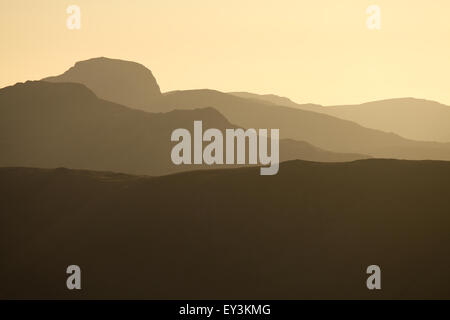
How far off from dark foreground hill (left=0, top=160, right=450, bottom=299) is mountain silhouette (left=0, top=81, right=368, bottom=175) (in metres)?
68.4

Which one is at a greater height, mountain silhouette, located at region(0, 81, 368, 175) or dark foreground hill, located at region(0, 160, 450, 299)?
mountain silhouette, located at region(0, 81, 368, 175)

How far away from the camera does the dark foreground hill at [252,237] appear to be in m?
46.2

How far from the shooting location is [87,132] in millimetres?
148625

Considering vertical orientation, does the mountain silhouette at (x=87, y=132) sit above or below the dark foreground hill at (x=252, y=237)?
above

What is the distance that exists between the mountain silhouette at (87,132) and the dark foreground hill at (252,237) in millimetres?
68352

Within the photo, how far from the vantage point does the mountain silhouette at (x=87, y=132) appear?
134 meters

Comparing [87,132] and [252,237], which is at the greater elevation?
[87,132]

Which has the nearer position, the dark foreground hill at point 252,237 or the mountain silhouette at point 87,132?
the dark foreground hill at point 252,237

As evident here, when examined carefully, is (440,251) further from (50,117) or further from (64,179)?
(50,117)

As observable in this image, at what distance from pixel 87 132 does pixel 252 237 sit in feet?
341

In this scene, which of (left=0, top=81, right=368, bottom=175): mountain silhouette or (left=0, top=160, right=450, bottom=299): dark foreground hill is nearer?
(left=0, top=160, right=450, bottom=299): dark foreground hill

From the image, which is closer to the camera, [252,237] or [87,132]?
[252,237]

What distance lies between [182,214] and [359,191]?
45.3ft

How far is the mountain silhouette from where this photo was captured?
13388 cm
